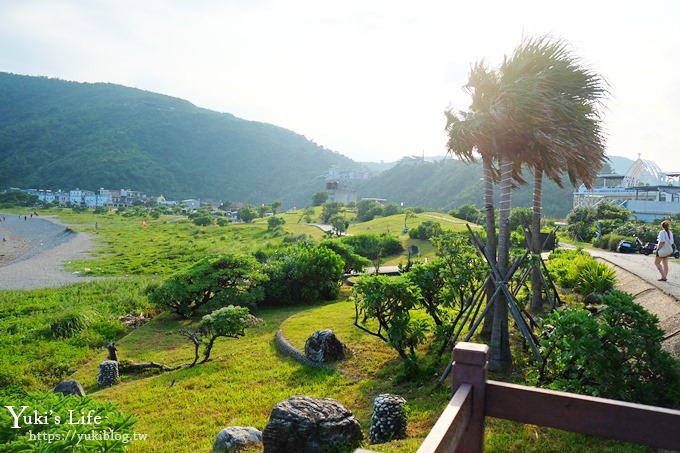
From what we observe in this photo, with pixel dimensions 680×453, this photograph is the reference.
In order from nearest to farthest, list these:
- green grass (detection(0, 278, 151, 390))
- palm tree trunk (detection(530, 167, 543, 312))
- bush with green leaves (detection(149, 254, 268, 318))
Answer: palm tree trunk (detection(530, 167, 543, 312)), green grass (detection(0, 278, 151, 390)), bush with green leaves (detection(149, 254, 268, 318))

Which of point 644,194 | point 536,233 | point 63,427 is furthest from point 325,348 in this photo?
point 644,194

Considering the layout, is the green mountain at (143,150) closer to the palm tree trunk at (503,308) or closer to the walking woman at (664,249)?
the walking woman at (664,249)

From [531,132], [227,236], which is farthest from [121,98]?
[531,132]

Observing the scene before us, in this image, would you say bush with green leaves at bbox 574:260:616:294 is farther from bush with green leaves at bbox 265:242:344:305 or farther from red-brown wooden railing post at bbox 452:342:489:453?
red-brown wooden railing post at bbox 452:342:489:453

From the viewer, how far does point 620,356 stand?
504 centimetres

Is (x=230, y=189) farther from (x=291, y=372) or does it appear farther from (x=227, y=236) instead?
(x=291, y=372)

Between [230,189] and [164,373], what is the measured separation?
134 meters

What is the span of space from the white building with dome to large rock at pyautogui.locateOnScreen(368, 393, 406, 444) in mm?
34753

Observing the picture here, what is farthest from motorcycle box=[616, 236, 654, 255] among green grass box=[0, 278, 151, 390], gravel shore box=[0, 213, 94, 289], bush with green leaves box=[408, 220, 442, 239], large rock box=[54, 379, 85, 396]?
gravel shore box=[0, 213, 94, 289]

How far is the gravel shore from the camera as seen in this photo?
29594 millimetres

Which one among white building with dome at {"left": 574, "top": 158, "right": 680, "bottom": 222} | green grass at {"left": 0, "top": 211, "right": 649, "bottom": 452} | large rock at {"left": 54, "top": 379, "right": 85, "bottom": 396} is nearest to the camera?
green grass at {"left": 0, "top": 211, "right": 649, "bottom": 452}

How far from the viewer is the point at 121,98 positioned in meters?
191

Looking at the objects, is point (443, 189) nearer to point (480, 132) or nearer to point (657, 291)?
point (657, 291)

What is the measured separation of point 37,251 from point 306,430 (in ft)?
160
